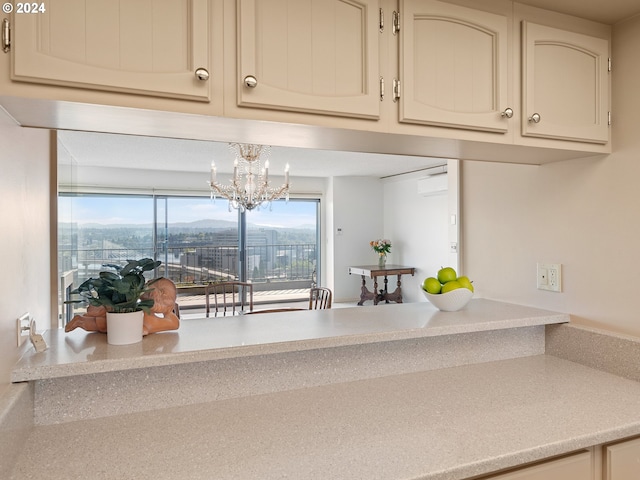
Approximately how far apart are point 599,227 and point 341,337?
3.38 feet

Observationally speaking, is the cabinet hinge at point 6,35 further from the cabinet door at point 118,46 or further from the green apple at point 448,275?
the green apple at point 448,275

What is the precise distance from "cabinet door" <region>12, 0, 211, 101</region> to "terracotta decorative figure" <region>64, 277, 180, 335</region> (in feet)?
1.95

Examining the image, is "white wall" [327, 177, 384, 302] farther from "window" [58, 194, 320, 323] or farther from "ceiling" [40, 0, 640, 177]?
"window" [58, 194, 320, 323]

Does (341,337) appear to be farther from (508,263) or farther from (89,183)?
(89,183)

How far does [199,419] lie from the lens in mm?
1216

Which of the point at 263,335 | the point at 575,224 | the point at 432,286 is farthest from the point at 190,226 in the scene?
the point at 575,224

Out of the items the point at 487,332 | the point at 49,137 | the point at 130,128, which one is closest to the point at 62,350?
the point at 130,128

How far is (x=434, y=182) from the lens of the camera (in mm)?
6602

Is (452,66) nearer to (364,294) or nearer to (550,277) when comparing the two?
(550,277)

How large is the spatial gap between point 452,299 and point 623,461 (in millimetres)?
735

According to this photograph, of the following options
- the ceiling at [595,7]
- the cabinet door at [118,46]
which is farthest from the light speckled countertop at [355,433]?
the ceiling at [595,7]

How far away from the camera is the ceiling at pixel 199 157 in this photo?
485 centimetres

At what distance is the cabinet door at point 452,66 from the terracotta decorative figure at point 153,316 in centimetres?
86

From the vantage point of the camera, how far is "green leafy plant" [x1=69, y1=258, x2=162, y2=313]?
1244 millimetres
